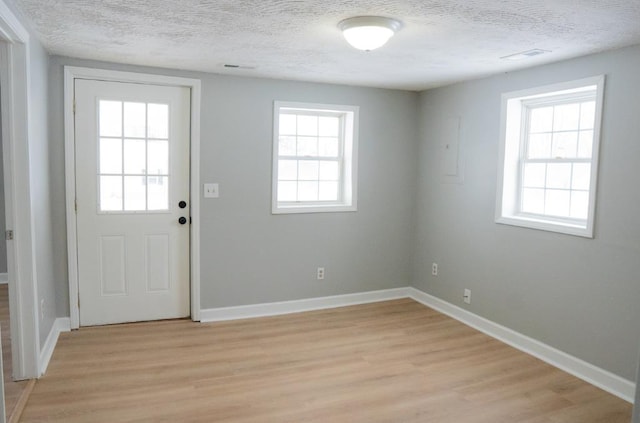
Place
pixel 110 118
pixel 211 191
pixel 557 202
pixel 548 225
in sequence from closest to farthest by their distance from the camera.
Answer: pixel 548 225
pixel 557 202
pixel 110 118
pixel 211 191

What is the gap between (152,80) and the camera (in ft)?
13.0

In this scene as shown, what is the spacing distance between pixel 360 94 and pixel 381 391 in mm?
2956

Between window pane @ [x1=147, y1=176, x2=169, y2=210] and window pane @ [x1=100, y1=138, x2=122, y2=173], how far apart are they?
288 mm

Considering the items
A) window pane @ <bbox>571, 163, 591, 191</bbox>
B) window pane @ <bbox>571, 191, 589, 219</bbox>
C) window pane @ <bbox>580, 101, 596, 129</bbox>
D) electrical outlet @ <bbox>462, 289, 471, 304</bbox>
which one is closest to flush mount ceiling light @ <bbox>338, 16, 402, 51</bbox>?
window pane @ <bbox>580, 101, 596, 129</bbox>

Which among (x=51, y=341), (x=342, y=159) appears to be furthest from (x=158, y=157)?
(x=342, y=159)

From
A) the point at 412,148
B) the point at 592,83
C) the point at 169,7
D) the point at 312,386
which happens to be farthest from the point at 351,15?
the point at 412,148

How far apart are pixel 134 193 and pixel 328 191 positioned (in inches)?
75.1

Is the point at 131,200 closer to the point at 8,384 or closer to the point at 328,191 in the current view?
the point at 8,384

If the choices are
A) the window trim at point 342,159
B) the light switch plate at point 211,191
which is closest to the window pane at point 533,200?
the window trim at point 342,159

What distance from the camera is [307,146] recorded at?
4699mm

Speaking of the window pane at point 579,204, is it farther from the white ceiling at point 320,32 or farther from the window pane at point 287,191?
the window pane at point 287,191

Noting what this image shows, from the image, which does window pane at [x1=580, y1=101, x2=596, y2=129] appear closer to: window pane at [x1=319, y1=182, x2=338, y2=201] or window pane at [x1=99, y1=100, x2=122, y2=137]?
window pane at [x1=319, y1=182, x2=338, y2=201]

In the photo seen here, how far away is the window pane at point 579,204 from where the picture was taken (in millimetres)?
3441

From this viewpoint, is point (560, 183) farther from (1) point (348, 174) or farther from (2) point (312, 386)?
(2) point (312, 386)
